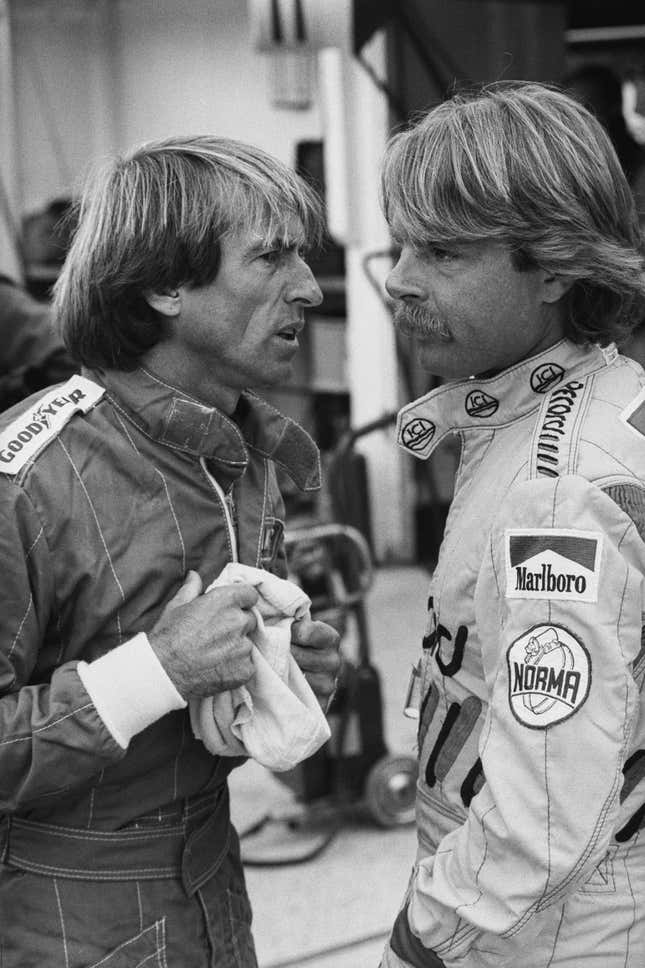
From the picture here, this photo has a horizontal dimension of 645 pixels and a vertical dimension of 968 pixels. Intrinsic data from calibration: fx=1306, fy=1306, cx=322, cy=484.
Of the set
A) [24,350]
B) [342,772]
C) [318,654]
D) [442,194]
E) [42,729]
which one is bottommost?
[342,772]

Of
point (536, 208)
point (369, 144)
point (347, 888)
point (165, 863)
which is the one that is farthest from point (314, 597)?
point (369, 144)

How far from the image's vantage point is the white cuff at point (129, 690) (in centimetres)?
147

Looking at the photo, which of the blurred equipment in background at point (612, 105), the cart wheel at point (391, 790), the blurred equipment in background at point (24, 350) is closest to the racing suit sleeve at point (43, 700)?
the blurred equipment in background at point (24, 350)

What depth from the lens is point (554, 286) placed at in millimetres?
1501

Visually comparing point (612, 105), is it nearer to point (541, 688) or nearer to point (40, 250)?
point (40, 250)

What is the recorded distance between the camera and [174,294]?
1.66m

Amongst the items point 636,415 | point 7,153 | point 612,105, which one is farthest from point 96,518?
point 7,153

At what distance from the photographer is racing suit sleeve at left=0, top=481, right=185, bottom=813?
1.45 m

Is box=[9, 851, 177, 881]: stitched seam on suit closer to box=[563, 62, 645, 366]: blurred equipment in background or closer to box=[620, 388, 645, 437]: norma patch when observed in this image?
box=[620, 388, 645, 437]: norma patch

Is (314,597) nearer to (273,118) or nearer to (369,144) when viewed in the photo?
(369,144)

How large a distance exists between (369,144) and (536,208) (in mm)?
5447

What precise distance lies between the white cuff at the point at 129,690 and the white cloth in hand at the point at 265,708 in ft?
0.36

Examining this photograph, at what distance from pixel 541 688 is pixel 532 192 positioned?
1.77ft

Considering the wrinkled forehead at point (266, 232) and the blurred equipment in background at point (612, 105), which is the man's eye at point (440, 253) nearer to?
the wrinkled forehead at point (266, 232)
